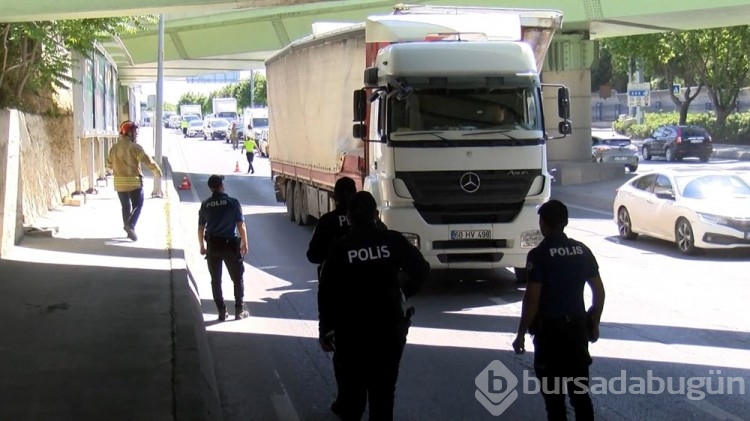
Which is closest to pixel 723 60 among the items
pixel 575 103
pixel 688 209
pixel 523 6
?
pixel 575 103

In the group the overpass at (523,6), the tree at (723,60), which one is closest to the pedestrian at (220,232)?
the overpass at (523,6)

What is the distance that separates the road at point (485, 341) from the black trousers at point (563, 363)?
4.74 ft

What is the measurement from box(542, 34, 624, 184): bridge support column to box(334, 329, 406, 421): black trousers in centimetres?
2500

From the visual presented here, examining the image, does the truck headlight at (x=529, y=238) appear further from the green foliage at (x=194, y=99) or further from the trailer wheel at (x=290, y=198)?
the green foliage at (x=194, y=99)

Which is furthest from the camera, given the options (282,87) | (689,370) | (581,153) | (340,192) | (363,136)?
(581,153)

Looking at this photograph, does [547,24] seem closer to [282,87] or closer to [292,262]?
[292,262]

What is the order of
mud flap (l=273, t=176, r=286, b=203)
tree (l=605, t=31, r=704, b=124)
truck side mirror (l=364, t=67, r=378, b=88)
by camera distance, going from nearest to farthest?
truck side mirror (l=364, t=67, r=378, b=88) < mud flap (l=273, t=176, r=286, b=203) < tree (l=605, t=31, r=704, b=124)

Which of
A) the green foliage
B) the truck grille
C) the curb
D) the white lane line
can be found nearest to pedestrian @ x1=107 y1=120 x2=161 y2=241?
the curb

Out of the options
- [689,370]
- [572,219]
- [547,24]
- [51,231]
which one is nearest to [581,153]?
[572,219]

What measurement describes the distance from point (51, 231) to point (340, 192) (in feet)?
31.8

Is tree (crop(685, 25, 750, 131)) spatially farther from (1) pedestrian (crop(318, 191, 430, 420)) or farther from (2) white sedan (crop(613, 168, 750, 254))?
(1) pedestrian (crop(318, 191, 430, 420))

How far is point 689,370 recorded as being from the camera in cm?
820

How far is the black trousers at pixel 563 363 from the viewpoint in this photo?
18.1ft

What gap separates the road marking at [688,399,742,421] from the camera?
22.3 ft
